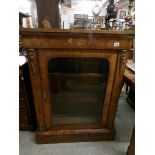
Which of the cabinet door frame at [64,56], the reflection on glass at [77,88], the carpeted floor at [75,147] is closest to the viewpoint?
the cabinet door frame at [64,56]

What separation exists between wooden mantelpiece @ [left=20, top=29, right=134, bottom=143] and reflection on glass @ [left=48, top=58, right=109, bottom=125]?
53 mm

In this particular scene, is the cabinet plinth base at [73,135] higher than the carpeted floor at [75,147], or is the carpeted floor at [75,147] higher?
the cabinet plinth base at [73,135]

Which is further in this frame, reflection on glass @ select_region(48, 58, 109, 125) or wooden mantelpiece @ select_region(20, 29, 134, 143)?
reflection on glass @ select_region(48, 58, 109, 125)

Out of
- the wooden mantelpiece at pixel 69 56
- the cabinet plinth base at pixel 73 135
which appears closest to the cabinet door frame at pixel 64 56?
the wooden mantelpiece at pixel 69 56

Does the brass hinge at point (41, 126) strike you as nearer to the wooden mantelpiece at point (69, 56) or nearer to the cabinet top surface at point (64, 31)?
the wooden mantelpiece at point (69, 56)

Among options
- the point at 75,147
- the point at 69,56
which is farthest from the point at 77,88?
the point at 75,147

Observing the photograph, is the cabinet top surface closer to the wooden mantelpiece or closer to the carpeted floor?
the wooden mantelpiece

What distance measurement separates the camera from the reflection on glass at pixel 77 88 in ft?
4.58

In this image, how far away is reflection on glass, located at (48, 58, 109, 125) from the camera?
140 centimetres

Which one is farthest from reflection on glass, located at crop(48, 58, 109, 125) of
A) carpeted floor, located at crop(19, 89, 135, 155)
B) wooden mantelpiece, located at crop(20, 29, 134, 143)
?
carpeted floor, located at crop(19, 89, 135, 155)

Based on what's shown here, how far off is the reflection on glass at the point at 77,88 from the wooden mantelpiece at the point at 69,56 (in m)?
0.05

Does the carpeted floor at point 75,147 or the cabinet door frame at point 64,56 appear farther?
the carpeted floor at point 75,147
